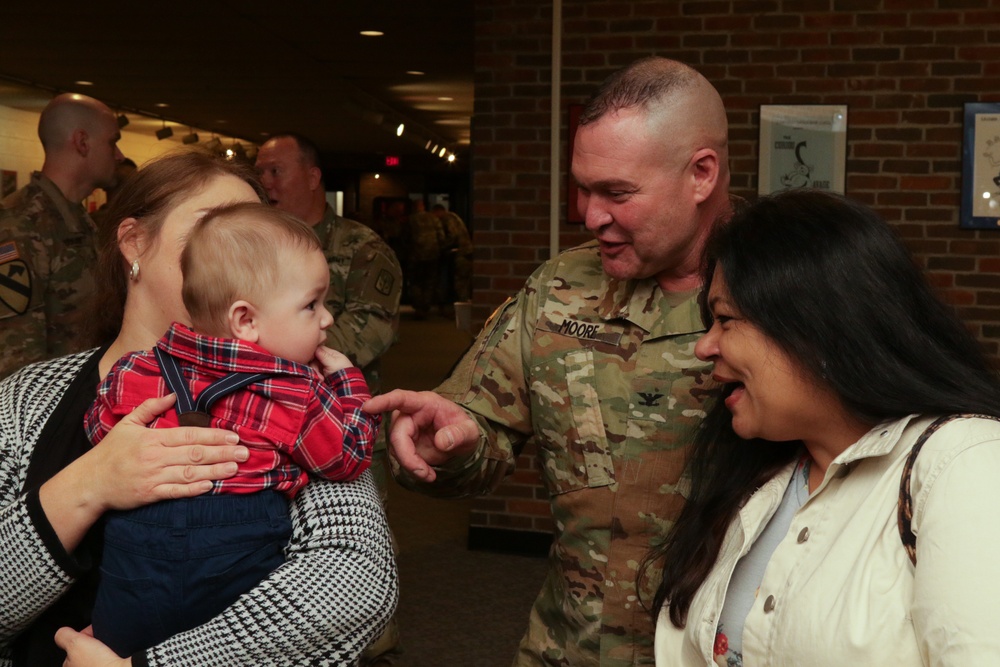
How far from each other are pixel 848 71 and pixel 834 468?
3.88 metres

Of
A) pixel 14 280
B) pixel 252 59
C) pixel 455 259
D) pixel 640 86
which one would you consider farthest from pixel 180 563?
pixel 455 259

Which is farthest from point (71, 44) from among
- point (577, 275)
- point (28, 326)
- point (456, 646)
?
point (577, 275)

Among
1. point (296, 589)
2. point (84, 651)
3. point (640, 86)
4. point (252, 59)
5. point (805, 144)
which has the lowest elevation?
point (84, 651)

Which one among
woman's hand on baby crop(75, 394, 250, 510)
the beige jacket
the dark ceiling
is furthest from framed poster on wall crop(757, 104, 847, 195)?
woman's hand on baby crop(75, 394, 250, 510)

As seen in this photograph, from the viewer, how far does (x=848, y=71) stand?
192 inches

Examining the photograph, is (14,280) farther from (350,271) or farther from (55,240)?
(350,271)

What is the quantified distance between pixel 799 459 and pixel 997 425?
376mm

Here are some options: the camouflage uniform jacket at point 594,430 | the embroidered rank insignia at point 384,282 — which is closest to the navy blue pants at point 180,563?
the camouflage uniform jacket at point 594,430

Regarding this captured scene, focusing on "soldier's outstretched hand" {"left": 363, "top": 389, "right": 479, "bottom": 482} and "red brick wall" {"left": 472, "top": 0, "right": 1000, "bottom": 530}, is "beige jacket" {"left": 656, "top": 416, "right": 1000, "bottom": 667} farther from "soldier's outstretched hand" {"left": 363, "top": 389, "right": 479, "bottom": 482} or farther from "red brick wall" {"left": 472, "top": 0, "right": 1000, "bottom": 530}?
"red brick wall" {"left": 472, "top": 0, "right": 1000, "bottom": 530}

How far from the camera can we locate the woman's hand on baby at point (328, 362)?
5.26 feet

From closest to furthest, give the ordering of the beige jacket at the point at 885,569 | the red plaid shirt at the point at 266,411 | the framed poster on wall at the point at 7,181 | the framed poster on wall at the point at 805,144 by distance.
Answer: the beige jacket at the point at 885,569 → the red plaid shirt at the point at 266,411 → the framed poster on wall at the point at 805,144 → the framed poster on wall at the point at 7,181

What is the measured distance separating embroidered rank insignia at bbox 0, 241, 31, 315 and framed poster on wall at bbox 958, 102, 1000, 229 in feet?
13.6

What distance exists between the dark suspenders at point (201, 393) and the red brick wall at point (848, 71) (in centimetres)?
375

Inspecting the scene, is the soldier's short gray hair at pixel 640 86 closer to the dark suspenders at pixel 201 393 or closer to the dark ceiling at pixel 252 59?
the dark suspenders at pixel 201 393
